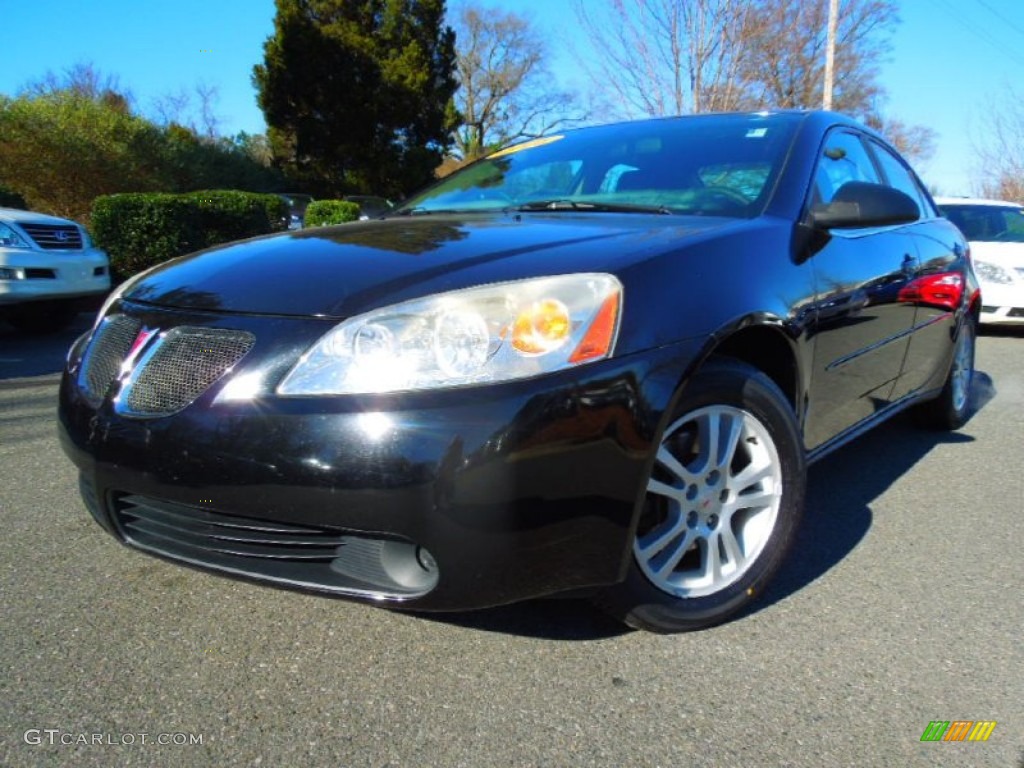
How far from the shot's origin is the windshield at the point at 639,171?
262 cm

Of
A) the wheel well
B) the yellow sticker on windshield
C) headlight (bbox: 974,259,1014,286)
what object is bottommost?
headlight (bbox: 974,259,1014,286)

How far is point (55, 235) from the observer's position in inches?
281

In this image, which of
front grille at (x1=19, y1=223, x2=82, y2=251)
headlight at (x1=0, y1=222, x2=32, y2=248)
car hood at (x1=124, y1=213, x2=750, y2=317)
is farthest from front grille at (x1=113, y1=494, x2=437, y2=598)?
front grille at (x1=19, y1=223, x2=82, y2=251)

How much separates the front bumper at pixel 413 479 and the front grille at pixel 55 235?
6080 millimetres

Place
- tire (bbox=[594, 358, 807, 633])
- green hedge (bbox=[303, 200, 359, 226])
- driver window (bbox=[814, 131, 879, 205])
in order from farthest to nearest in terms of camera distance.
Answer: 1. green hedge (bbox=[303, 200, 359, 226])
2. driver window (bbox=[814, 131, 879, 205])
3. tire (bbox=[594, 358, 807, 633])

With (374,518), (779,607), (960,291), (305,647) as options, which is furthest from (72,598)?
(960,291)

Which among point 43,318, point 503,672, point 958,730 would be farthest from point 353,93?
point 958,730

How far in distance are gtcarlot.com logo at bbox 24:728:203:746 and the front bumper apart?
35 centimetres

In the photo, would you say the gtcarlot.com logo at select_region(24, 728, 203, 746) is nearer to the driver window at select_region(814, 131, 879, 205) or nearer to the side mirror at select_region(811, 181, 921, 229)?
the side mirror at select_region(811, 181, 921, 229)

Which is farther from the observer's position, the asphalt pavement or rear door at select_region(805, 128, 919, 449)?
rear door at select_region(805, 128, 919, 449)

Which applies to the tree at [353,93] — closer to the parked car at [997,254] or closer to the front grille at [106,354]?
the parked car at [997,254]

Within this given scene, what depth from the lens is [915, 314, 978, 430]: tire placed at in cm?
405

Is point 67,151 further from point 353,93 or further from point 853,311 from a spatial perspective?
point 353,93

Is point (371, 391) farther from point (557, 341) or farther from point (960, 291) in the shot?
point (960, 291)
